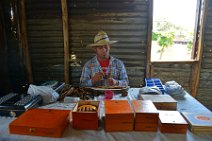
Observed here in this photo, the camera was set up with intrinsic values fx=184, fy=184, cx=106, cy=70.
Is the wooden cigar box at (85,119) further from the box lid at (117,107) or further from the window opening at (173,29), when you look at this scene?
the window opening at (173,29)

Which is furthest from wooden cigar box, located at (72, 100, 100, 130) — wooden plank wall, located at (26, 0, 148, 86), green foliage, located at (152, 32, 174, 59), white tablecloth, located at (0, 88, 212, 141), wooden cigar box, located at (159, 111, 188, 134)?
green foliage, located at (152, 32, 174, 59)

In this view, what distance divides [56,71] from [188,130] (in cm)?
229

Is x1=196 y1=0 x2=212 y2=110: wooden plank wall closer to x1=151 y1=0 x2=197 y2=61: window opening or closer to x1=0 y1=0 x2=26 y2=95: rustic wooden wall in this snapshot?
x1=151 y1=0 x2=197 y2=61: window opening

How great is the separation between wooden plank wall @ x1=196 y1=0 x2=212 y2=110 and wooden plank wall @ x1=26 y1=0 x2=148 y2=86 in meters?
0.93

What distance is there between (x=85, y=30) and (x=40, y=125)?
193cm

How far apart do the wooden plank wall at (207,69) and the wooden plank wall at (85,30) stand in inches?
36.7

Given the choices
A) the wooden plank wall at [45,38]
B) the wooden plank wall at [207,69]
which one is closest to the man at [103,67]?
the wooden plank wall at [45,38]

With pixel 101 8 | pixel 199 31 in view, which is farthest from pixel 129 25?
pixel 199 31

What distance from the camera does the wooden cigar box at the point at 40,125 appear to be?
1.15 meters

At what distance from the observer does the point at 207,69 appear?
2.95 metres

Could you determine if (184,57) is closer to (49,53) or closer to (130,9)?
(130,9)

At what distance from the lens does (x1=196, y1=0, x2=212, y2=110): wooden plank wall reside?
9.15 feet

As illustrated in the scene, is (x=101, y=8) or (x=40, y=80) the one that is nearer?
(x=101, y=8)

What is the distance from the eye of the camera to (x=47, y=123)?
1.18 m
